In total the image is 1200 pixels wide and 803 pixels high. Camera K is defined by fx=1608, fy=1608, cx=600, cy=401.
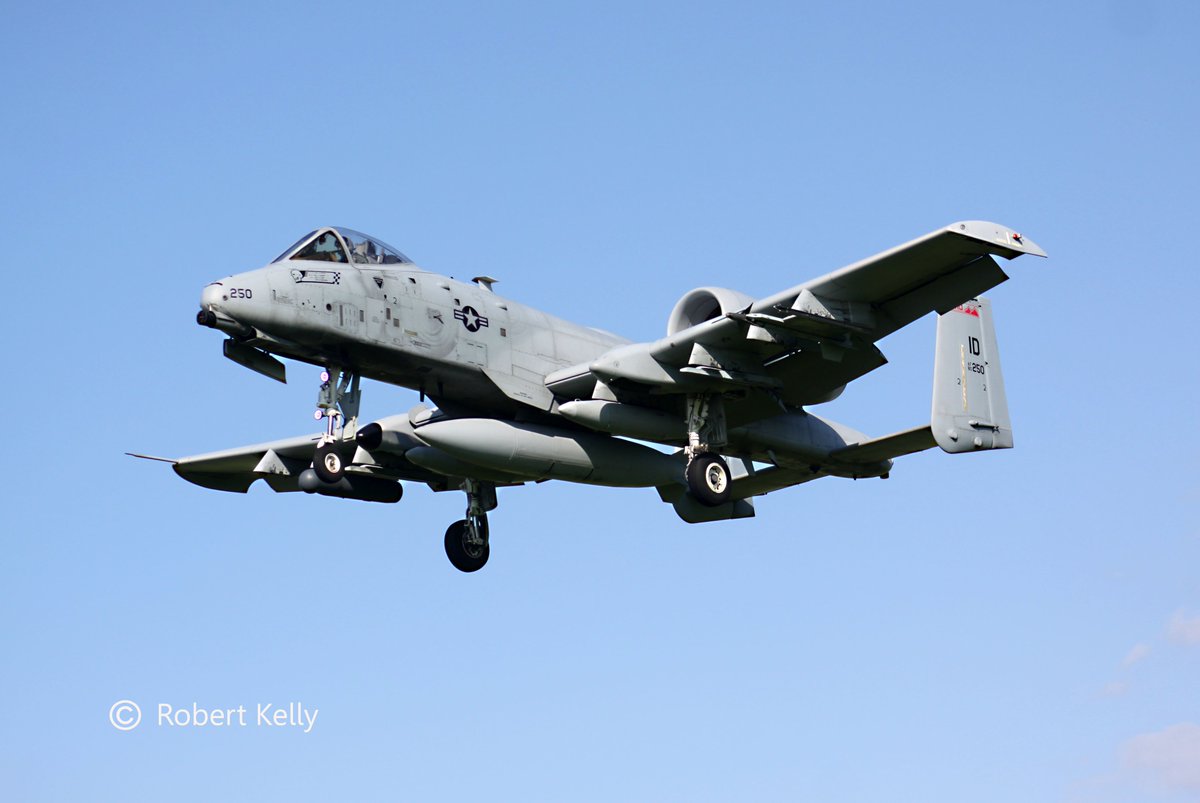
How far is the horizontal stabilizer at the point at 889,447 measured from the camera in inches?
1008

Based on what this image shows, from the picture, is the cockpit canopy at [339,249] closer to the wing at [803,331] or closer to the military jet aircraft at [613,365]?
the military jet aircraft at [613,365]

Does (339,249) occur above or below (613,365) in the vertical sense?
above

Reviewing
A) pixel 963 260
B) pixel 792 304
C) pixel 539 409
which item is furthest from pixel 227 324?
pixel 963 260

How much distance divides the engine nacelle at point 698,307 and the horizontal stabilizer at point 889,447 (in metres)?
3.87

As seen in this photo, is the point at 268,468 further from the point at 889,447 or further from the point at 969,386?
the point at 969,386

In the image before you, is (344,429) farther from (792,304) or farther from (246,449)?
(792,304)

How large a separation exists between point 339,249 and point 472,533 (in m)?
6.14

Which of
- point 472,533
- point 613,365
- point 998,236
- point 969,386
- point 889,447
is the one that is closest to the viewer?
point 998,236

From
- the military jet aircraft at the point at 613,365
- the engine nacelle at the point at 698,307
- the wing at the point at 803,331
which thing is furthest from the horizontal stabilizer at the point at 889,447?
the engine nacelle at the point at 698,307

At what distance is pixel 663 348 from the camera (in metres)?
23.7

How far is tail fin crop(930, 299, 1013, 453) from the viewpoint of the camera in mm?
25250

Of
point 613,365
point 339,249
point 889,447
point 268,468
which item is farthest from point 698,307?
point 268,468

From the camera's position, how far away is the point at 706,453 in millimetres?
24625

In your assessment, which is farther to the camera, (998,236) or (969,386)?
(969,386)
